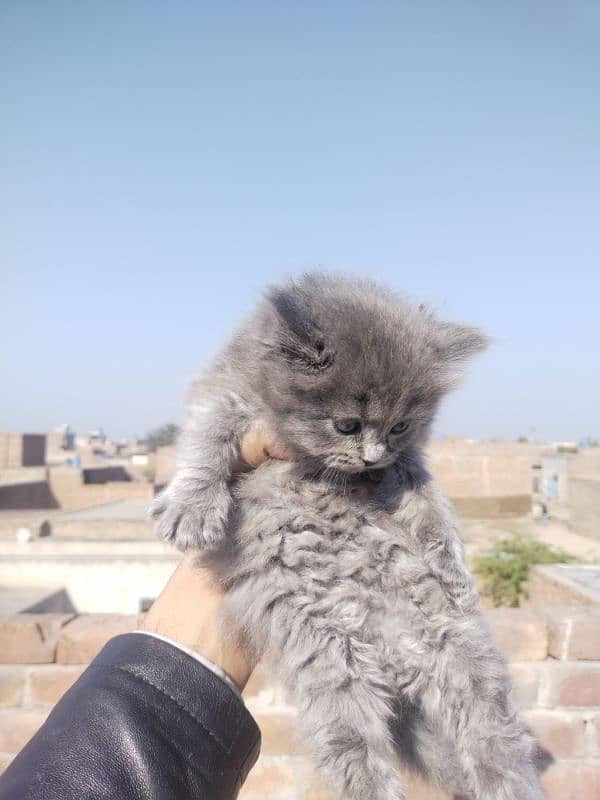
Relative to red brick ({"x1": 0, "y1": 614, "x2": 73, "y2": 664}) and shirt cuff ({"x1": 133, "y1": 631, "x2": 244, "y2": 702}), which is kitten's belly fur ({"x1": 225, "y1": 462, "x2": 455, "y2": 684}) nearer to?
shirt cuff ({"x1": 133, "y1": 631, "x2": 244, "y2": 702})

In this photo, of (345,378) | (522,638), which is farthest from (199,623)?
(522,638)

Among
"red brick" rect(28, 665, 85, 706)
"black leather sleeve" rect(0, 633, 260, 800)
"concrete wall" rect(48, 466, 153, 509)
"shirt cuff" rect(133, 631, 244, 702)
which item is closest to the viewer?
"black leather sleeve" rect(0, 633, 260, 800)

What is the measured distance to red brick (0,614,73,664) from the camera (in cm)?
289

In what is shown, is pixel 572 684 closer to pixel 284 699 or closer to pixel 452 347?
pixel 284 699

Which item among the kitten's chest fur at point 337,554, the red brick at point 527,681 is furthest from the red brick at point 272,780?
the kitten's chest fur at point 337,554

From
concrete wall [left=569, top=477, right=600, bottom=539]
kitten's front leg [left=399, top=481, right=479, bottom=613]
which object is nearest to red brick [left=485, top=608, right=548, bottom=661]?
kitten's front leg [left=399, top=481, right=479, bottom=613]

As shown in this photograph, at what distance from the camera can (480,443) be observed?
30.6 meters

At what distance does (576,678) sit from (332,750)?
1.80m

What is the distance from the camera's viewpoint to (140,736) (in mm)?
1468

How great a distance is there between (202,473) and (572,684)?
2.27 meters

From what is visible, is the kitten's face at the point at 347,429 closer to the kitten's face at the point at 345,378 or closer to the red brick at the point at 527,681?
the kitten's face at the point at 345,378

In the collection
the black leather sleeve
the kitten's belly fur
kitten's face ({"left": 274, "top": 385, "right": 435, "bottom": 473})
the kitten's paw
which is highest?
kitten's face ({"left": 274, "top": 385, "right": 435, "bottom": 473})

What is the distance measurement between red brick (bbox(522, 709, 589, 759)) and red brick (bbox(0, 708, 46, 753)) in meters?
2.39

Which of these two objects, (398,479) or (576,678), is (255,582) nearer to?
(398,479)
